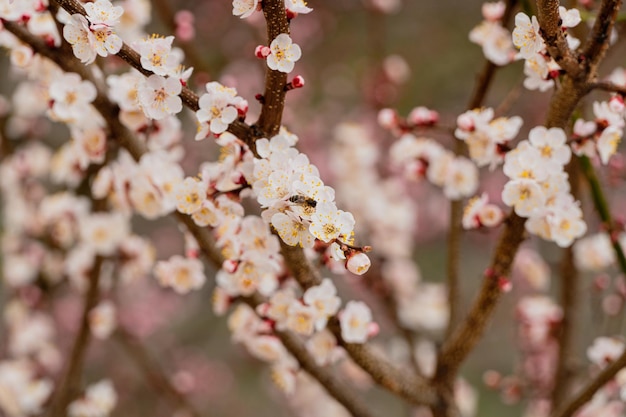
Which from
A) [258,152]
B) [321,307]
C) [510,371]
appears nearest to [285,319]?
[321,307]

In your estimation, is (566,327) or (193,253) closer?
(193,253)

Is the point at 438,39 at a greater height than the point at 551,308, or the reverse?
the point at 438,39

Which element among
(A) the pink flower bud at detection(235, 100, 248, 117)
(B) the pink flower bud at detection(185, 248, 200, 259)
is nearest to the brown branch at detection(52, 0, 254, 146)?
(A) the pink flower bud at detection(235, 100, 248, 117)

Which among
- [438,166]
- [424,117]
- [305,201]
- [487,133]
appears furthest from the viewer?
[438,166]

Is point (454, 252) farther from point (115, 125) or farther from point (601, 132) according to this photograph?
point (115, 125)

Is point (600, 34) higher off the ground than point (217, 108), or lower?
lower

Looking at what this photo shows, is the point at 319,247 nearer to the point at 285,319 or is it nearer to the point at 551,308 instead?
the point at 285,319

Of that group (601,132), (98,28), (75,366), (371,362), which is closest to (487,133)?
(601,132)
